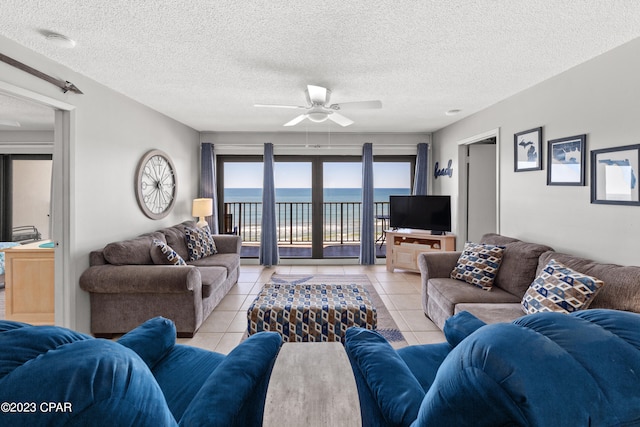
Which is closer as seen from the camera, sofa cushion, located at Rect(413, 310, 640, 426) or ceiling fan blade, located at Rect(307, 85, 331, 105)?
sofa cushion, located at Rect(413, 310, 640, 426)

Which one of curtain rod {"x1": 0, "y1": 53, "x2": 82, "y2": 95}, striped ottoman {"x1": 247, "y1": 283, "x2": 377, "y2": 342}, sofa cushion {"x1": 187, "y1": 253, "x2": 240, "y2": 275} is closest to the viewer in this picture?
curtain rod {"x1": 0, "y1": 53, "x2": 82, "y2": 95}

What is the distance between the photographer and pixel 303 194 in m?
6.41

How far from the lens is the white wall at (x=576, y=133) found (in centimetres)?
227

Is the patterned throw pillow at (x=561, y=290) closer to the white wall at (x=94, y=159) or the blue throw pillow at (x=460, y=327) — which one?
the blue throw pillow at (x=460, y=327)

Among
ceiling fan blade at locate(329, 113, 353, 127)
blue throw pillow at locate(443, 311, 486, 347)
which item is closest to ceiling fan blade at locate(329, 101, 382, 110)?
ceiling fan blade at locate(329, 113, 353, 127)

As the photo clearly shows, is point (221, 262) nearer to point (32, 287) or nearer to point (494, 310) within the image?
point (32, 287)

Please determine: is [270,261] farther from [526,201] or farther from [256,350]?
[256,350]

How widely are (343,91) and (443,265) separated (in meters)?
2.17

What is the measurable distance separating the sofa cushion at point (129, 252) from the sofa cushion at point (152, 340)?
1.70 metres

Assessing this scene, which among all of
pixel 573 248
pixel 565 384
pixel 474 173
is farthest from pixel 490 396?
pixel 474 173

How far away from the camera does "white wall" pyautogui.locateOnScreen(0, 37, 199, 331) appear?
8.60ft

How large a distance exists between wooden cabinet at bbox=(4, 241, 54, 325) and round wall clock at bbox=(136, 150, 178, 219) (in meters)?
1.12

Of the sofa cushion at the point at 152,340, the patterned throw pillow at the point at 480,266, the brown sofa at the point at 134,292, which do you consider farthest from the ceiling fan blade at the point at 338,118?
the sofa cushion at the point at 152,340

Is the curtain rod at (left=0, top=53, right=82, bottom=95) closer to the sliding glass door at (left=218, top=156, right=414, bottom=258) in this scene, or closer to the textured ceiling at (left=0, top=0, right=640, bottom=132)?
the textured ceiling at (left=0, top=0, right=640, bottom=132)
